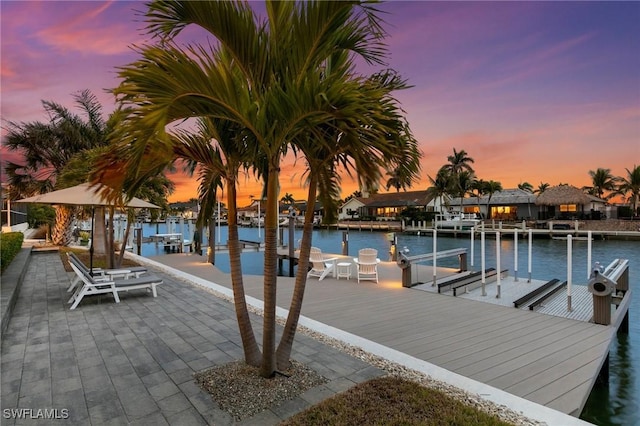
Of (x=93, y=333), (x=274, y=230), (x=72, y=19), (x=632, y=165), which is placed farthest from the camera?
(x=632, y=165)

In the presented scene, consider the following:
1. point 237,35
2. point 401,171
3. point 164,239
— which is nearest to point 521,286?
point 401,171

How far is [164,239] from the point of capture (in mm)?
24953

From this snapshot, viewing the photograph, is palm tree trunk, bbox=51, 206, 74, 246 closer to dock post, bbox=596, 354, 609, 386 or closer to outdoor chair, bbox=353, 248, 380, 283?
outdoor chair, bbox=353, 248, 380, 283

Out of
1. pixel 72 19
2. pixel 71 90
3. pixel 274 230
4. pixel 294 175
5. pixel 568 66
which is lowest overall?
pixel 274 230

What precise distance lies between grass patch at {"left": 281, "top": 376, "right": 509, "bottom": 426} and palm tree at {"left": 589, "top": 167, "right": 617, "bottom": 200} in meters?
68.6

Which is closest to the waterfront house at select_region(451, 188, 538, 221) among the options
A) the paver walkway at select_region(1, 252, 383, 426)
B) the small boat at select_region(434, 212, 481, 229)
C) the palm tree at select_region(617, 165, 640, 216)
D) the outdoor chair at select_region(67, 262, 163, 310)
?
the small boat at select_region(434, 212, 481, 229)

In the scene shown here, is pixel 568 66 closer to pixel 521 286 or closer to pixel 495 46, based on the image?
pixel 495 46

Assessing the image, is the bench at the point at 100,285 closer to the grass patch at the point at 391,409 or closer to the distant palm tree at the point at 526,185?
the grass patch at the point at 391,409

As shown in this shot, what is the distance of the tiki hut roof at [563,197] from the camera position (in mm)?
39750

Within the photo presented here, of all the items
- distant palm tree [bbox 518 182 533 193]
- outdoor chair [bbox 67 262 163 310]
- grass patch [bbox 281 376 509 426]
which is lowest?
grass patch [bbox 281 376 509 426]

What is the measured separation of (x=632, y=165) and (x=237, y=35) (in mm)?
64918

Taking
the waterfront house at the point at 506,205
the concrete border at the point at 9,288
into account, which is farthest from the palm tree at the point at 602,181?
the concrete border at the point at 9,288

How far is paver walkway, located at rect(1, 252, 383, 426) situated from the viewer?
112 inches

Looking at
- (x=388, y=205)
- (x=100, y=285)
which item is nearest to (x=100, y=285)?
(x=100, y=285)
